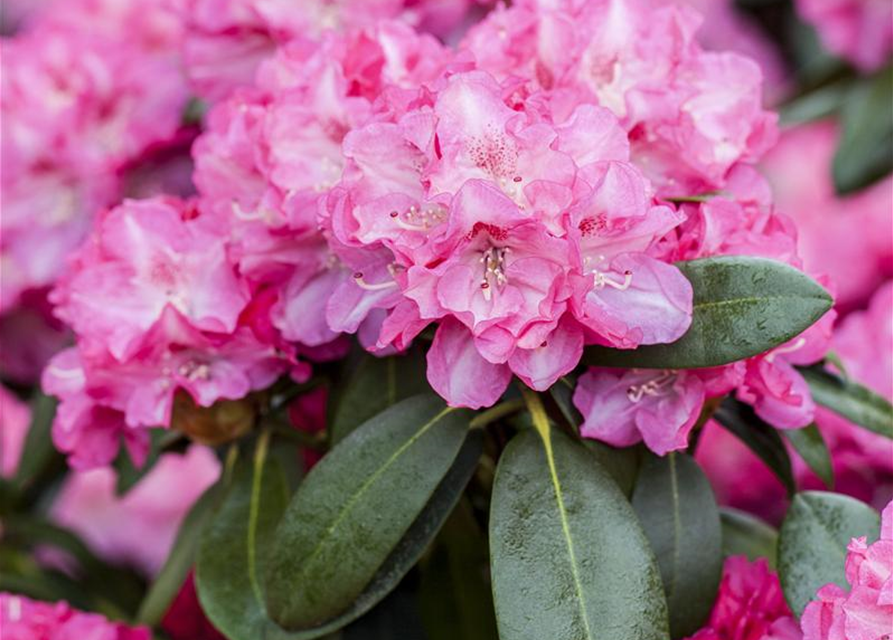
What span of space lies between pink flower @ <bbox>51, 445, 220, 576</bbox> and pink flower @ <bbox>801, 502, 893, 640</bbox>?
1.24 meters

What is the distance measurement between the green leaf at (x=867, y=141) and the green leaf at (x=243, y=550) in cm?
96

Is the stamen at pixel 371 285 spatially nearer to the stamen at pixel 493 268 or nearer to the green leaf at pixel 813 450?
the stamen at pixel 493 268

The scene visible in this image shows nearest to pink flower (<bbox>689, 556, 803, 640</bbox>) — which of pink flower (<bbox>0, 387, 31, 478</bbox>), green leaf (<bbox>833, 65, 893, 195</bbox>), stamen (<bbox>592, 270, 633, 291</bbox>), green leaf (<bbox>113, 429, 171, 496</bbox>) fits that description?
stamen (<bbox>592, 270, 633, 291</bbox>)

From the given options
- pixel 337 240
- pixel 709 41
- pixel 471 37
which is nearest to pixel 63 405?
pixel 337 240

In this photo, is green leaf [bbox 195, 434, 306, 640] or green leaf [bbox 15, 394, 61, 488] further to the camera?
green leaf [bbox 15, 394, 61, 488]

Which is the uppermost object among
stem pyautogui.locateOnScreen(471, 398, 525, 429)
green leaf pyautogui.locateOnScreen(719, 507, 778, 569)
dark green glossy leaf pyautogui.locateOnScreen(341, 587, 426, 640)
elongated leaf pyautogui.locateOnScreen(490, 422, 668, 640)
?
elongated leaf pyautogui.locateOnScreen(490, 422, 668, 640)

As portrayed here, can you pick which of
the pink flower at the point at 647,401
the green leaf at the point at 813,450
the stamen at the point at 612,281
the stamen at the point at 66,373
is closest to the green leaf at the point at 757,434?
the green leaf at the point at 813,450

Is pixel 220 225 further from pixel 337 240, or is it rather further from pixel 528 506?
pixel 528 506

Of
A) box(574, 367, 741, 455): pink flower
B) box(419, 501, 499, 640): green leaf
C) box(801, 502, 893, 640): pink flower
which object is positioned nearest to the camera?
box(801, 502, 893, 640): pink flower

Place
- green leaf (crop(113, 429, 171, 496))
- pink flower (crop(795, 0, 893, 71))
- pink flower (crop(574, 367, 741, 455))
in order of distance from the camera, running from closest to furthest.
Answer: pink flower (crop(574, 367, 741, 455)), green leaf (crop(113, 429, 171, 496)), pink flower (crop(795, 0, 893, 71))

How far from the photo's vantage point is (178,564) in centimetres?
123

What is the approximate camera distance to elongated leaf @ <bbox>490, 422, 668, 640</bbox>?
84 centimetres

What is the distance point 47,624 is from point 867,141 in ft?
3.91

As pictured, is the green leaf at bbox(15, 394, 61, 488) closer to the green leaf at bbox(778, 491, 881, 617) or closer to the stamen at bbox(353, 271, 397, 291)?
the stamen at bbox(353, 271, 397, 291)
